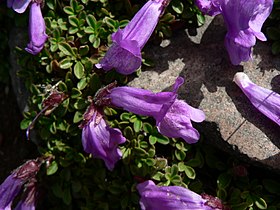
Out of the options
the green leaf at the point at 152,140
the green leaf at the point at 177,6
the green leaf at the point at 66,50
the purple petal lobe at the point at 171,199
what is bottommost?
the purple petal lobe at the point at 171,199

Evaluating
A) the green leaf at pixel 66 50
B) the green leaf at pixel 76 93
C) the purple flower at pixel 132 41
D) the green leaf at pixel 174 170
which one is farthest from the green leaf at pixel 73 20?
the green leaf at pixel 174 170

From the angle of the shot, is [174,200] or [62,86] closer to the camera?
[174,200]

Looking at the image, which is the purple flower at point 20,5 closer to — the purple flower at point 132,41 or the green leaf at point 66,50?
the green leaf at point 66,50

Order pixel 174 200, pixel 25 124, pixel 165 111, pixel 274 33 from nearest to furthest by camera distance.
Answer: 1. pixel 165 111
2. pixel 174 200
3. pixel 274 33
4. pixel 25 124

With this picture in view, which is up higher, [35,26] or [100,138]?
[35,26]

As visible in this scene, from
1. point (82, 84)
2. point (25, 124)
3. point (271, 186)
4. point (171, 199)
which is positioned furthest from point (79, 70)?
point (271, 186)

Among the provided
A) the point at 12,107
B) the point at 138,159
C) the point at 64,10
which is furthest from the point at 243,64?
the point at 12,107

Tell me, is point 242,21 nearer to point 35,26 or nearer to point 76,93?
point 76,93
